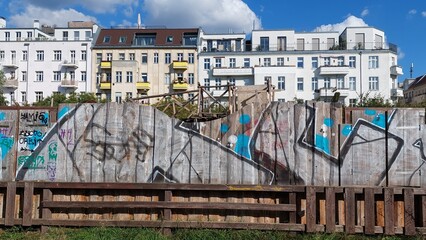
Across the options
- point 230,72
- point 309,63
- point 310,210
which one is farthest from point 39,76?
point 310,210

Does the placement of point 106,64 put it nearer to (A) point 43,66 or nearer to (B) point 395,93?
(A) point 43,66

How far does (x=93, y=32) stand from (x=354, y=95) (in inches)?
1731

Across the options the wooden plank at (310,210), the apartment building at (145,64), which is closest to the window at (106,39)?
the apartment building at (145,64)

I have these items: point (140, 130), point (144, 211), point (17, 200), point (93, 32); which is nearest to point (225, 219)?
point (144, 211)

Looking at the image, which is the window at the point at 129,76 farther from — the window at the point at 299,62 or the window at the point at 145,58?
the window at the point at 299,62

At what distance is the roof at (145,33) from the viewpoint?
62.4 metres

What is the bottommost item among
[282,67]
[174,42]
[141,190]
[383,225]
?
[383,225]

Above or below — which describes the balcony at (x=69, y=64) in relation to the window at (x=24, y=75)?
above

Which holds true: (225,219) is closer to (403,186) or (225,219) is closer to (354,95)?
(403,186)

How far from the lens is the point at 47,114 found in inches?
319

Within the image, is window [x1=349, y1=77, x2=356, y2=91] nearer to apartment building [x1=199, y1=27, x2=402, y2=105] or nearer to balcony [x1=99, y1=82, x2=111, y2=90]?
apartment building [x1=199, y1=27, x2=402, y2=105]

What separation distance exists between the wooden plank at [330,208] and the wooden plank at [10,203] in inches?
247

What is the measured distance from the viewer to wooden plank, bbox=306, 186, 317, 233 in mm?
7224

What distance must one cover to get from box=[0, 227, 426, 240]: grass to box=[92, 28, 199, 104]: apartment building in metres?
52.2
